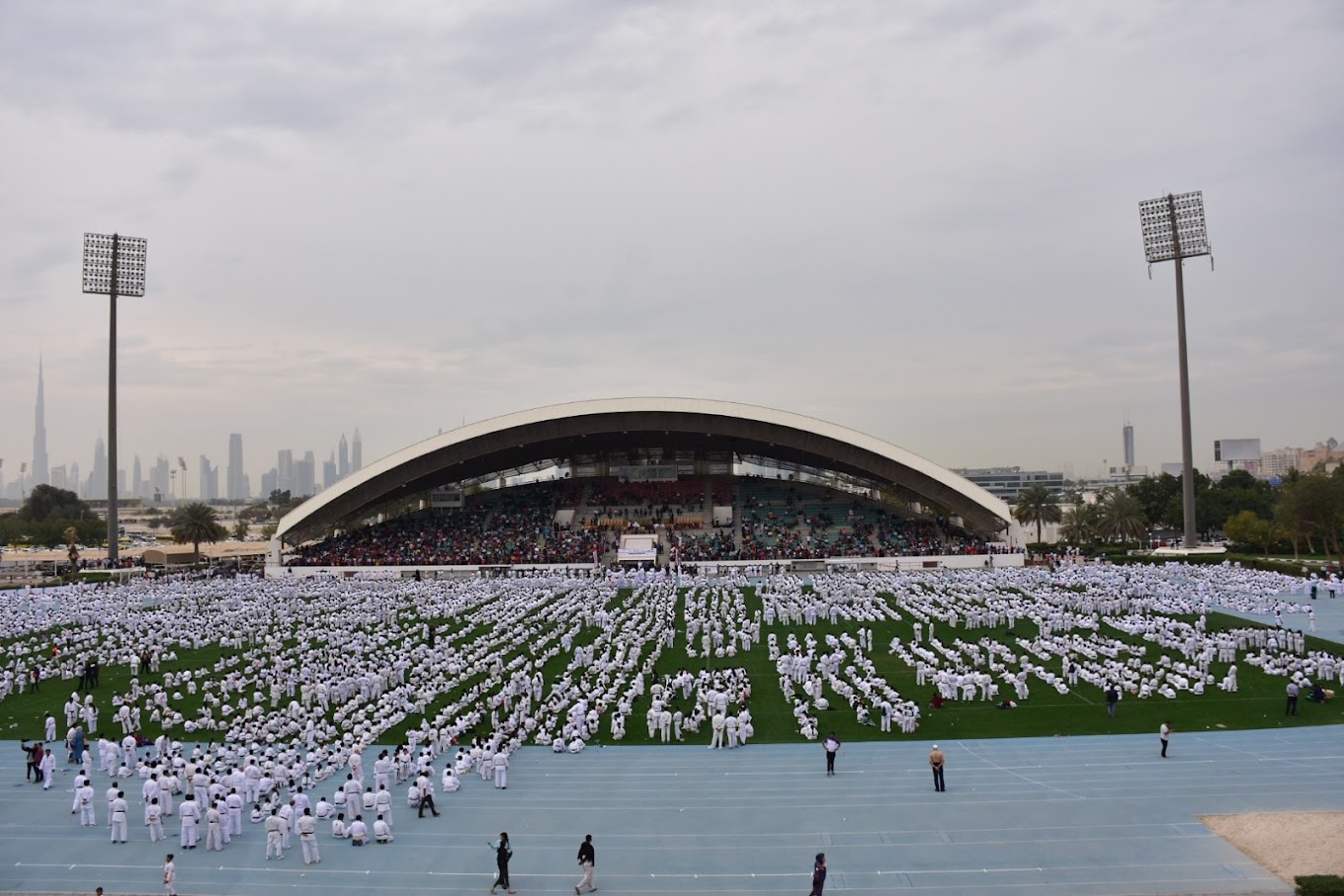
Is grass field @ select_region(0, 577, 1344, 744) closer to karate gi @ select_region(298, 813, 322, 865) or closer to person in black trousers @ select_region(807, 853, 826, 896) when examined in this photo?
karate gi @ select_region(298, 813, 322, 865)

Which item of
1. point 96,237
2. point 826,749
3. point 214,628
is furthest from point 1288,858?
point 96,237

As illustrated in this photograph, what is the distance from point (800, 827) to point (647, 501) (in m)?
51.9

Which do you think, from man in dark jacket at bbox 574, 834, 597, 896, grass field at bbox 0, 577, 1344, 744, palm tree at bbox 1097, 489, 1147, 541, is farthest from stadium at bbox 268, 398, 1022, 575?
man in dark jacket at bbox 574, 834, 597, 896

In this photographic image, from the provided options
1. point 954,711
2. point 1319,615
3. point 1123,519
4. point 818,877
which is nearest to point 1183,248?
point 1123,519

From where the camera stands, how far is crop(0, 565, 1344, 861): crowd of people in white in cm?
1639

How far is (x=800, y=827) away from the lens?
14.1 m

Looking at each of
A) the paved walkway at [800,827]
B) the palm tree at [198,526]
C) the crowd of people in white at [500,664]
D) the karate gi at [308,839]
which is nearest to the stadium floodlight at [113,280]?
the palm tree at [198,526]

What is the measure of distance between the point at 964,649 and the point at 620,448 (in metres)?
43.0

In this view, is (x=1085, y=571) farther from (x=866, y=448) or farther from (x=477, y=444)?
(x=477, y=444)

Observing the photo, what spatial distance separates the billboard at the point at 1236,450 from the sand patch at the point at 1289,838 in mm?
166067

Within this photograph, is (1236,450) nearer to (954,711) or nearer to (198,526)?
(198,526)

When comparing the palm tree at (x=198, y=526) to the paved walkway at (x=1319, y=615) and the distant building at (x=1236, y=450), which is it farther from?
the distant building at (x=1236, y=450)

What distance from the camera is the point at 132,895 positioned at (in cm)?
1213

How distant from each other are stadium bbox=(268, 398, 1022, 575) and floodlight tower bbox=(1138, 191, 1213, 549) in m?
10.8
